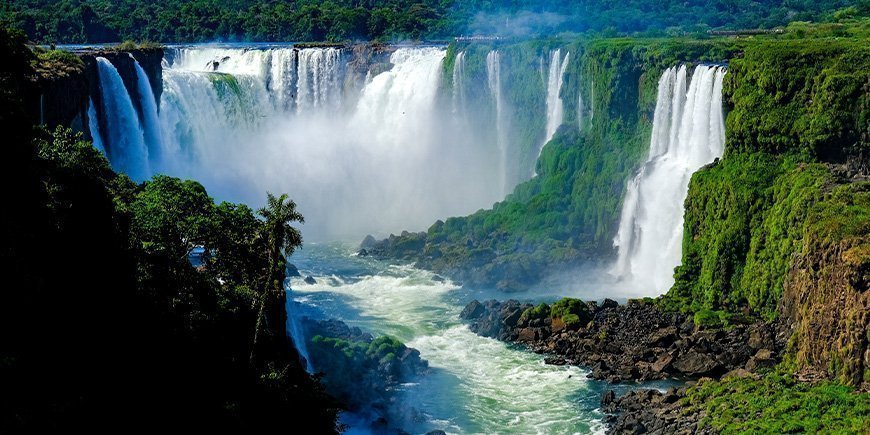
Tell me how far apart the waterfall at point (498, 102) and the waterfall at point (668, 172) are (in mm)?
16943

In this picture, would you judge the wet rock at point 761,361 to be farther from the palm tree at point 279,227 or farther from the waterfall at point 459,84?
the waterfall at point 459,84

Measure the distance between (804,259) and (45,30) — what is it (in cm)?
7194

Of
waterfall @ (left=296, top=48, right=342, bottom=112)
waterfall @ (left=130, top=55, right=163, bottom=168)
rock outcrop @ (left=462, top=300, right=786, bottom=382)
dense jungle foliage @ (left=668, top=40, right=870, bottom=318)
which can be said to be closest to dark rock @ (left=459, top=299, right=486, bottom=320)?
rock outcrop @ (left=462, top=300, right=786, bottom=382)

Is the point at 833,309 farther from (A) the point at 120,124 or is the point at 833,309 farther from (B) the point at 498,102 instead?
(B) the point at 498,102

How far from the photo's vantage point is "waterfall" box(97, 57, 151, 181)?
54.8 metres

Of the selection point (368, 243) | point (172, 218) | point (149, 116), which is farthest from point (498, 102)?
point (172, 218)

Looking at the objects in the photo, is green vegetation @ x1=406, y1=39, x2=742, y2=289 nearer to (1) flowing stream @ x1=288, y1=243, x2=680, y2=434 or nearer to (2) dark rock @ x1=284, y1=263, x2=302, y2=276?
(1) flowing stream @ x1=288, y1=243, x2=680, y2=434

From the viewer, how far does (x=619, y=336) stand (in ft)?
145

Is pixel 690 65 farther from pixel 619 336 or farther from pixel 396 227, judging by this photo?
pixel 396 227

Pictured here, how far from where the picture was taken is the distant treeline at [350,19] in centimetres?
9581

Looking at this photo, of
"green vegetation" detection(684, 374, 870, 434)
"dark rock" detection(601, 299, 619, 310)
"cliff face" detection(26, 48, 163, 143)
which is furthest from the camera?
"dark rock" detection(601, 299, 619, 310)

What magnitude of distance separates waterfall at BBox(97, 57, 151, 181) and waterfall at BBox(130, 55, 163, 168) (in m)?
2.74

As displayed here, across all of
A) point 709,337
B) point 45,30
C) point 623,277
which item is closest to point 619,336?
point 709,337

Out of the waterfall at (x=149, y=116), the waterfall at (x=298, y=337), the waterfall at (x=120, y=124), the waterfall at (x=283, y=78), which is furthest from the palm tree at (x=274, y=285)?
the waterfall at (x=283, y=78)
